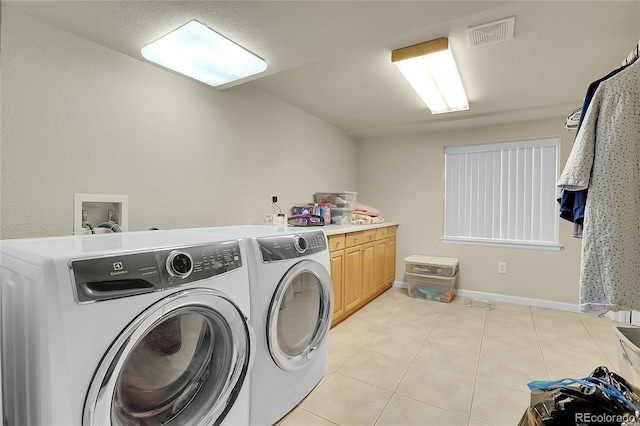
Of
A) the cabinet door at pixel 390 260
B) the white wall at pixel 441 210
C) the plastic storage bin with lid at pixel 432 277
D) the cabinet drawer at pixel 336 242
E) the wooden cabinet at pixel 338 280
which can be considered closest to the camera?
the cabinet drawer at pixel 336 242

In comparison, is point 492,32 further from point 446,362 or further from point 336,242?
point 446,362

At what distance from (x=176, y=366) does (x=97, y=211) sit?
1.15 metres

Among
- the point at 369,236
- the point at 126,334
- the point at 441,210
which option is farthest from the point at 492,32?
the point at 441,210

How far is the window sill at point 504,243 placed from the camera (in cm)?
338

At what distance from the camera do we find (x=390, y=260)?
404 cm

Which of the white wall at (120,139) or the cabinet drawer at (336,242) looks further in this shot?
the cabinet drawer at (336,242)

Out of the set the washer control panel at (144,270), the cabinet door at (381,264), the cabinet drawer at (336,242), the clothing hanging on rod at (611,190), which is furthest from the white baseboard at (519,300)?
the washer control panel at (144,270)

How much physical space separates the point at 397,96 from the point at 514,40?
108 cm

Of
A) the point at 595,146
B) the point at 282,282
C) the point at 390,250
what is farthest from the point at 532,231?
the point at 282,282

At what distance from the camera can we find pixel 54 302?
75cm

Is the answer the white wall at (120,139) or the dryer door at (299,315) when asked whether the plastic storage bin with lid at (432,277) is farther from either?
the dryer door at (299,315)

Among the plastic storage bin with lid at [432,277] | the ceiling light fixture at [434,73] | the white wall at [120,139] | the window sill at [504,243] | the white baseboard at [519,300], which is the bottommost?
the white baseboard at [519,300]

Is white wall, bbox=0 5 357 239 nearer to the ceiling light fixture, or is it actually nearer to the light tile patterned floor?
the ceiling light fixture

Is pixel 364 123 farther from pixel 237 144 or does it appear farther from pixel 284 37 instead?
pixel 284 37
